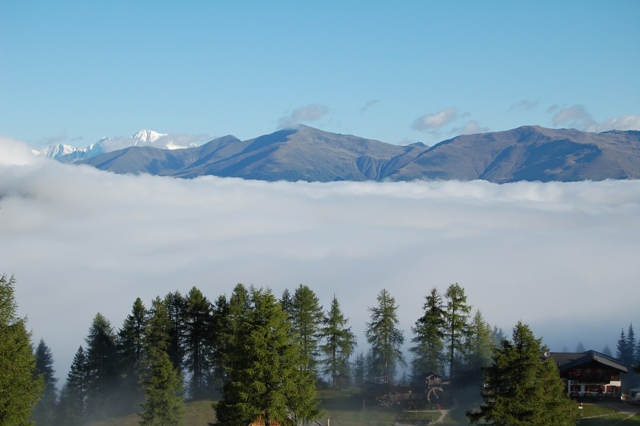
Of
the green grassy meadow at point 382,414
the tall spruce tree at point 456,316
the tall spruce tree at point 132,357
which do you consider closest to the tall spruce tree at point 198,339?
the green grassy meadow at point 382,414

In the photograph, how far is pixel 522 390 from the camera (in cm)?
4391

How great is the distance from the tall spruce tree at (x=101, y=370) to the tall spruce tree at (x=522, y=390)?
4094 centimetres

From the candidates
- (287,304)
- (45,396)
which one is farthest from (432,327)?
(45,396)

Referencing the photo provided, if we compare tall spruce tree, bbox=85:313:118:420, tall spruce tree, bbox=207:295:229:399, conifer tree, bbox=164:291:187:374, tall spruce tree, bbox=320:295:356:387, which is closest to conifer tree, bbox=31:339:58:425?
tall spruce tree, bbox=85:313:118:420

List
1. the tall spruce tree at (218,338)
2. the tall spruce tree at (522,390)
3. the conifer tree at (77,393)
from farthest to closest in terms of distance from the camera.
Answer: the conifer tree at (77,393), the tall spruce tree at (218,338), the tall spruce tree at (522,390)

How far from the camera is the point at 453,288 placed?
68625 mm

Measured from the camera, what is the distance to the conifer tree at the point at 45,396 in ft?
232

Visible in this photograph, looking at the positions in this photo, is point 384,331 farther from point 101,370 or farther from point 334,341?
point 101,370

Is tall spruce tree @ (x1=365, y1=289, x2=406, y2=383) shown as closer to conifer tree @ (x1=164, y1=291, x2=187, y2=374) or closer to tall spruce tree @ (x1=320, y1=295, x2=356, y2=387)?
tall spruce tree @ (x1=320, y1=295, x2=356, y2=387)

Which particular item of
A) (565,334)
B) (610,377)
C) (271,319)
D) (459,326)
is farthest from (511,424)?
(565,334)

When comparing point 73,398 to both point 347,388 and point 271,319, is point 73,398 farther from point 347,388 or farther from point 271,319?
point 271,319

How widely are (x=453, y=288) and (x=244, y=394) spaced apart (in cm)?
3546

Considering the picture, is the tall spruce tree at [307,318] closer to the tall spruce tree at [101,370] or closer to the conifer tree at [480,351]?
the conifer tree at [480,351]

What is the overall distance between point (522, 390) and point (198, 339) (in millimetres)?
36340
